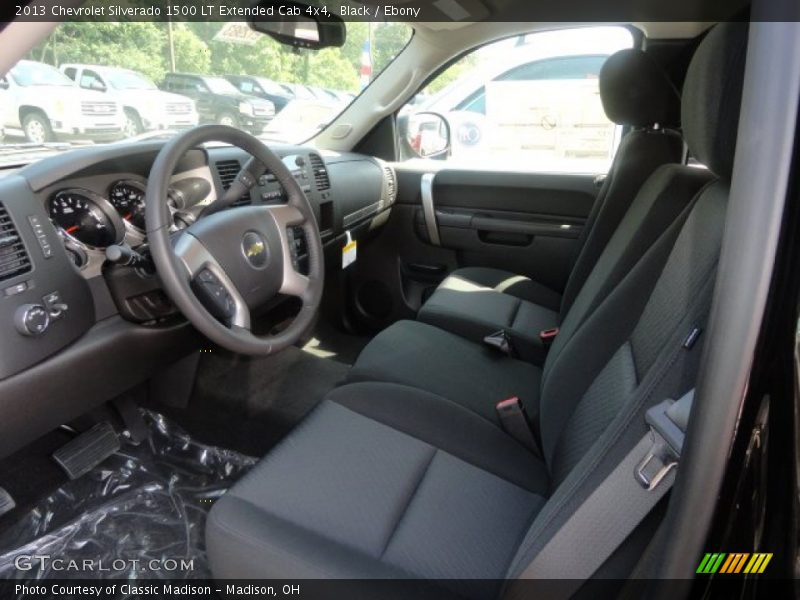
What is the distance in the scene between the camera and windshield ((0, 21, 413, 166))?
1392 mm

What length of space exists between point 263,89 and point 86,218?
1134mm

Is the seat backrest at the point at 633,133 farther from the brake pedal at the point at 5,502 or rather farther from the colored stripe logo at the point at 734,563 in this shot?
the brake pedal at the point at 5,502

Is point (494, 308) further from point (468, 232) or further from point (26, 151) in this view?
point (26, 151)

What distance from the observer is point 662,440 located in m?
0.67

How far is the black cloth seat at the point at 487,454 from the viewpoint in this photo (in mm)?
765

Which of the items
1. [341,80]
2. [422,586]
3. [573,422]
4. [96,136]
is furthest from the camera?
[341,80]

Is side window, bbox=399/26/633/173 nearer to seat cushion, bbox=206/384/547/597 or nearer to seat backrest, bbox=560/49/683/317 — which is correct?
seat backrest, bbox=560/49/683/317

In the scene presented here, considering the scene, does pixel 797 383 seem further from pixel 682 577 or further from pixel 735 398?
pixel 682 577

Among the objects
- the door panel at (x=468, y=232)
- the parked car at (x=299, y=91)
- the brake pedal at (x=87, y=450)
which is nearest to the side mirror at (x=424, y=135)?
the door panel at (x=468, y=232)

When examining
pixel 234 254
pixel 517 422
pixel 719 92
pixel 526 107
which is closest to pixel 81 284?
pixel 234 254

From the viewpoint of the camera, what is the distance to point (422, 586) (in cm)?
87

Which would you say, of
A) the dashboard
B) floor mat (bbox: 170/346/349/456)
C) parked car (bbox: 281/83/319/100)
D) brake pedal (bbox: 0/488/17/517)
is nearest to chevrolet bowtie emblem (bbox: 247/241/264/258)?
the dashboard

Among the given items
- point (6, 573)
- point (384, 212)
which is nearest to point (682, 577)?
point (6, 573)

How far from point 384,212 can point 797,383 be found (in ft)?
7.02
